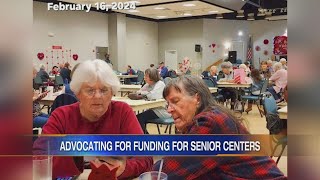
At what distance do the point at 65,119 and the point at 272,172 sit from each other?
70cm

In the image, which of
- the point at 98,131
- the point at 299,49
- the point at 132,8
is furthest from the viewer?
the point at 132,8

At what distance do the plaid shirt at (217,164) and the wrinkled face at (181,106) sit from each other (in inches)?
3.5

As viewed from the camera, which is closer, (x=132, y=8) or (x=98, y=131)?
(x=98, y=131)

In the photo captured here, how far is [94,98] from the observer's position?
1.29 metres

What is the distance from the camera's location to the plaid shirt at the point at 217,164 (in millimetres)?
1003

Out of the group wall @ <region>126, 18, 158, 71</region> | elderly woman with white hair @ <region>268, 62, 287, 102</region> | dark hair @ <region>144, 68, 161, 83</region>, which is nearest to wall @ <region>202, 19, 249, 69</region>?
wall @ <region>126, 18, 158, 71</region>

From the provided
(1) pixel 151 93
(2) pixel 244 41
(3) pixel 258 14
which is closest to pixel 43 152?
(3) pixel 258 14

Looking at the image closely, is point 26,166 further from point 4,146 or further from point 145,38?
point 145,38

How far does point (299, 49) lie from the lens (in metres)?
0.90

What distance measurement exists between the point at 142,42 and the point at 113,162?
2327mm

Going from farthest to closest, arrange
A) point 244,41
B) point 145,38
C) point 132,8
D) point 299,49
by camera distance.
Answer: point 145,38 < point 244,41 < point 132,8 < point 299,49

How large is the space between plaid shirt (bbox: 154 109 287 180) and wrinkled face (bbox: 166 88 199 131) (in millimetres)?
89

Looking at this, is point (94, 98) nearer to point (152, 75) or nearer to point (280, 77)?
point (280, 77)

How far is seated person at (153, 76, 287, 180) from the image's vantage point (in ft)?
3.31
